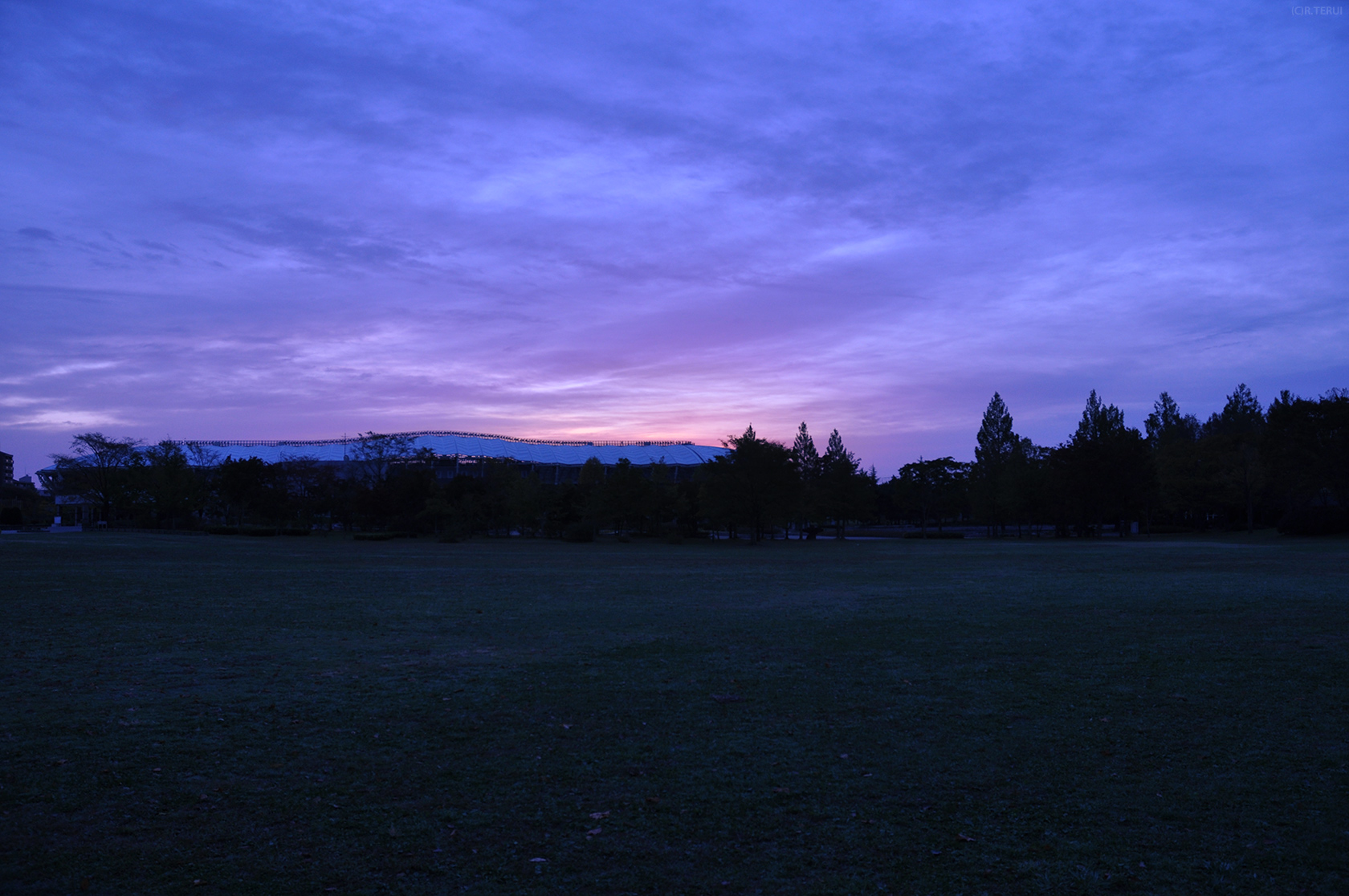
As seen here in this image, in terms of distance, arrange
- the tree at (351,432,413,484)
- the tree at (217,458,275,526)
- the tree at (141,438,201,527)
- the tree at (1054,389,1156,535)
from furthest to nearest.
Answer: the tree at (351,432,413,484)
the tree at (217,458,275,526)
the tree at (141,438,201,527)
the tree at (1054,389,1156,535)

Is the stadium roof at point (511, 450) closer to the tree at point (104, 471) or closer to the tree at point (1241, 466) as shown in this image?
the tree at point (104, 471)

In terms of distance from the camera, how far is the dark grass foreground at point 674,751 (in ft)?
15.6

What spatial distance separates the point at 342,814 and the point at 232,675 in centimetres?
519

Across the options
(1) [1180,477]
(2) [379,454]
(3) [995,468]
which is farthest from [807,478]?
(2) [379,454]

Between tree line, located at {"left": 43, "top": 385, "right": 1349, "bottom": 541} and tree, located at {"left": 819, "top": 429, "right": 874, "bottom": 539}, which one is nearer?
tree line, located at {"left": 43, "top": 385, "right": 1349, "bottom": 541}

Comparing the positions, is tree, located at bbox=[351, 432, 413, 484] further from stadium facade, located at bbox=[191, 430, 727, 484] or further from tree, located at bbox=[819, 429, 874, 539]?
tree, located at bbox=[819, 429, 874, 539]

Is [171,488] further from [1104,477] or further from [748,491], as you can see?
[1104,477]

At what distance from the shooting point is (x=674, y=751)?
6922 millimetres

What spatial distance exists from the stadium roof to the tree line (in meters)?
30.9

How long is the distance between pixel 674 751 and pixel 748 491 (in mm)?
51029

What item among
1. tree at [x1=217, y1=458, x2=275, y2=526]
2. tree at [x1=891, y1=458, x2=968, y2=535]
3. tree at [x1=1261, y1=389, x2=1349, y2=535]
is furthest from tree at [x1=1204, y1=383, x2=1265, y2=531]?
tree at [x1=217, y1=458, x2=275, y2=526]

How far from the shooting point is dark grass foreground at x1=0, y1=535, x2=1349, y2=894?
4.77 m

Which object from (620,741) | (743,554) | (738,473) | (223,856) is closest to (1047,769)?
(620,741)

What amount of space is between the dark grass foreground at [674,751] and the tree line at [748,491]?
45.5 metres
